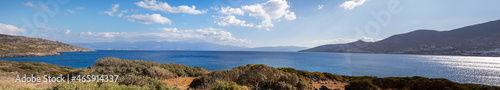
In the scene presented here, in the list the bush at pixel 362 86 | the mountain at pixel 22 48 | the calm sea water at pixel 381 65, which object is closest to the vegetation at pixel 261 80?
the bush at pixel 362 86

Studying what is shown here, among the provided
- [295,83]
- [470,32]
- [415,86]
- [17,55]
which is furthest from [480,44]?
[17,55]

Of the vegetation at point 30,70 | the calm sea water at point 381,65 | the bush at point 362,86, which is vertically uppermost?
the bush at point 362,86

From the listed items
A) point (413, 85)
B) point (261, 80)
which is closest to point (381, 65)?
point (413, 85)

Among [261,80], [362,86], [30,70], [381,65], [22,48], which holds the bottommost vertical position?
[381,65]

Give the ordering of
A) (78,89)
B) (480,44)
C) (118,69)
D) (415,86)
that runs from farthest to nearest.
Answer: (480,44) → (118,69) → (415,86) → (78,89)

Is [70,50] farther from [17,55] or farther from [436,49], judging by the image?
[436,49]

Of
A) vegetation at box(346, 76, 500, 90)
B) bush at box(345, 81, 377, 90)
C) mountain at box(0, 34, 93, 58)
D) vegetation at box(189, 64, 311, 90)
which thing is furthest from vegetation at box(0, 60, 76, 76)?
mountain at box(0, 34, 93, 58)

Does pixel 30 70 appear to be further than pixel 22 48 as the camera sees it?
No

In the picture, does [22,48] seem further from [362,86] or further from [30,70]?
[362,86]

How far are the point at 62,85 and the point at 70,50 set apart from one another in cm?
18863

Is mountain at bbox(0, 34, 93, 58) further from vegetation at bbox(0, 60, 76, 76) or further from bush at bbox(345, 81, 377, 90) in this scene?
bush at bbox(345, 81, 377, 90)

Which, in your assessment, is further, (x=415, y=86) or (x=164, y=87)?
(x=415, y=86)

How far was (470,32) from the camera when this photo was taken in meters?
138

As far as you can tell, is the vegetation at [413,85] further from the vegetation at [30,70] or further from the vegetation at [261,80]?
the vegetation at [30,70]
